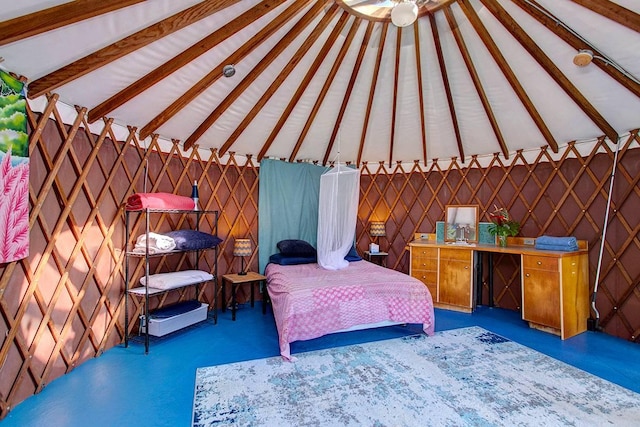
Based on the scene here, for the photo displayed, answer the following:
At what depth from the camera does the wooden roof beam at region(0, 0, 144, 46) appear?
1456 mm

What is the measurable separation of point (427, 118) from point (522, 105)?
950mm

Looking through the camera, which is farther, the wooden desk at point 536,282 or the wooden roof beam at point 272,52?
the wooden desk at point 536,282

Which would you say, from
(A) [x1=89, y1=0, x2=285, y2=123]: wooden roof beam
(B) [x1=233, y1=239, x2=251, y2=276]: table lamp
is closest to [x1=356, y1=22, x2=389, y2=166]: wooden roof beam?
(A) [x1=89, y1=0, x2=285, y2=123]: wooden roof beam

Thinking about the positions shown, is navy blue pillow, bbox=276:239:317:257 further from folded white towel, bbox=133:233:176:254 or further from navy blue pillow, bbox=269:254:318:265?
folded white towel, bbox=133:233:176:254

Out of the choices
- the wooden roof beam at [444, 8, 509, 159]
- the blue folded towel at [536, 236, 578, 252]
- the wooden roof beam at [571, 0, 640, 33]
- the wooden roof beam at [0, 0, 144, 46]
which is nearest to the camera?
the wooden roof beam at [0, 0, 144, 46]

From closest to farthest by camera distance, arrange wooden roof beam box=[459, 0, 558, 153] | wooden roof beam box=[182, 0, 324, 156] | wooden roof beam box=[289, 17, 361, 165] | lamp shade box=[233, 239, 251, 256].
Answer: wooden roof beam box=[182, 0, 324, 156] → wooden roof beam box=[459, 0, 558, 153] → wooden roof beam box=[289, 17, 361, 165] → lamp shade box=[233, 239, 251, 256]

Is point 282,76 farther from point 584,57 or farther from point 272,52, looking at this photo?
point 584,57

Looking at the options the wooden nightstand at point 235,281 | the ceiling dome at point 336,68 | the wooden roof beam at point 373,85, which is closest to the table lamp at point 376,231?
the wooden roof beam at point 373,85

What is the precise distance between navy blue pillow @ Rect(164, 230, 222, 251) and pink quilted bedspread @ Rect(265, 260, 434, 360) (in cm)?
81

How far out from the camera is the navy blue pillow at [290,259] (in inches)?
153

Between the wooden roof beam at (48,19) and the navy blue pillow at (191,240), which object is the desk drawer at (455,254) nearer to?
the navy blue pillow at (191,240)

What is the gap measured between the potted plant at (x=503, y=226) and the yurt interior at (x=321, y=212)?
3 cm

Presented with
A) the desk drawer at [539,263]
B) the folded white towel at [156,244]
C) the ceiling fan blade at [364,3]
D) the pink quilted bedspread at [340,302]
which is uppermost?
the ceiling fan blade at [364,3]

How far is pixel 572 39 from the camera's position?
7.13ft
